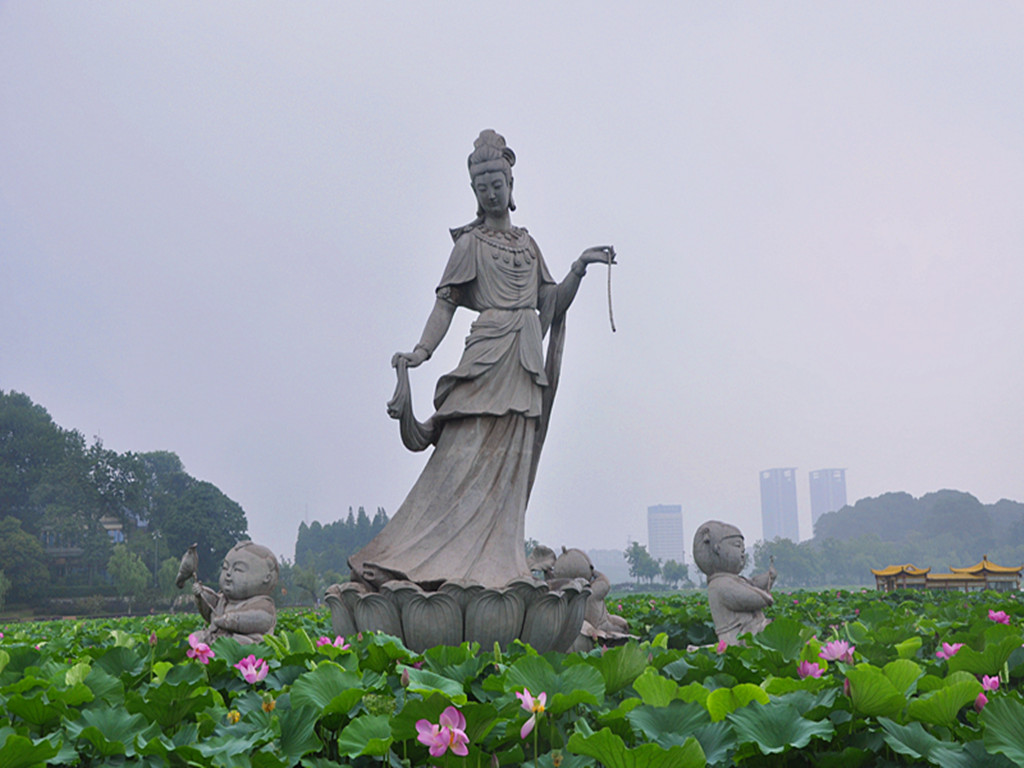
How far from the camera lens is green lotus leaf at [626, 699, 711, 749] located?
56.1 inches

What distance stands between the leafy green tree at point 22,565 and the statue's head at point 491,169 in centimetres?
3346

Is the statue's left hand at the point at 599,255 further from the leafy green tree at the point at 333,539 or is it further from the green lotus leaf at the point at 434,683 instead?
the leafy green tree at the point at 333,539

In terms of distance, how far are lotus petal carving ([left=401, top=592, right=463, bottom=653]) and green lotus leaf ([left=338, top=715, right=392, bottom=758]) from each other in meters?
1.96

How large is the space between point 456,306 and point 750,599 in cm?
237

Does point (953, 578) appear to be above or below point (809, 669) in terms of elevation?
below

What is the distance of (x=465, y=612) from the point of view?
3.50 metres

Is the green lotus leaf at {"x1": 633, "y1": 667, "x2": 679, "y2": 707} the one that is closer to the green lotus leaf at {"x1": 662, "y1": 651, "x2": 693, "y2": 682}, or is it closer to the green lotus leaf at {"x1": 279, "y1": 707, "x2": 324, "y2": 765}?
the green lotus leaf at {"x1": 662, "y1": 651, "x2": 693, "y2": 682}

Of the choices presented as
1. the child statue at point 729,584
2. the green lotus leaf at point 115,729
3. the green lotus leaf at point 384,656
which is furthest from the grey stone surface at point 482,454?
the green lotus leaf at point 115,729

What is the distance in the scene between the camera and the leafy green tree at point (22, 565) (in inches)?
1198

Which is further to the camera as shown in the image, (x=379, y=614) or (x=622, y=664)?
(x=379, y=614)

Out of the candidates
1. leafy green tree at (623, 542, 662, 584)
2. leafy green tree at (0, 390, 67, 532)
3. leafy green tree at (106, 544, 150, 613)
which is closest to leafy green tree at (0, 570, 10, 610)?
leafy green tree at (106, 544, 150, 613)

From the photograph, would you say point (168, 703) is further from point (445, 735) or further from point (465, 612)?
point (465, 612)

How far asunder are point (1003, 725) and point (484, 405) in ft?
10.5

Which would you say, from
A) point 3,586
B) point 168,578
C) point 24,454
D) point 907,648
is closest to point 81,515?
point 24,454
